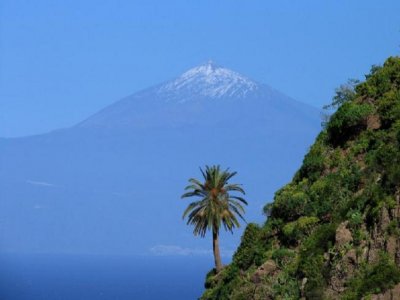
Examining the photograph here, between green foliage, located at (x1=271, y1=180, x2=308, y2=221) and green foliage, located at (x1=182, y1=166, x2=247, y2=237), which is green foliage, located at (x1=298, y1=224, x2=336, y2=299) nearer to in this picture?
green foliage, located at (x1=271, y1=180, x2=308, y2=221)

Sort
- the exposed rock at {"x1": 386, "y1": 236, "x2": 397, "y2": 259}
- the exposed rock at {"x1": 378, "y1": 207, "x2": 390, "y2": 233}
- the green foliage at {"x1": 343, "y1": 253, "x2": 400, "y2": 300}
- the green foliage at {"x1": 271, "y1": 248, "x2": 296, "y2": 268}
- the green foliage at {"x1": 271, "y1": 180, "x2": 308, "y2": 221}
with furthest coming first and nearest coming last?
the green foliage at {"x1": 271, "y1": 180, "x2": 308, "y2": 221}, the green foliage at {"x1": 271, "y1": 248, "x2": 296, "y2": 268}, the exposed rock at {"x1": 378, "y1": 207, "x2": 390, "y2": 233}, the exposed rock at {"x1": 386, "y1": 236, "x2": 397, "y2": 259}, the green foliage at {"x1": 343, "y1": 253, "x2": 400, "y2": 300}

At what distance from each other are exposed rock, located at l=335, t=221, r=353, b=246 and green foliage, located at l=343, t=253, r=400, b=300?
1876mm

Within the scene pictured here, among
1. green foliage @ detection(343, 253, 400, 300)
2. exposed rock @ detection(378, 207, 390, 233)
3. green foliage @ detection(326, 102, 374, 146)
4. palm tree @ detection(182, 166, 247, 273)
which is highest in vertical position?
palm tree @ detection(182, 166, 247, 273)

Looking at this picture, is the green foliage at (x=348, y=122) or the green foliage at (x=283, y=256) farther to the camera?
the green foliage at (x=348, y=122)

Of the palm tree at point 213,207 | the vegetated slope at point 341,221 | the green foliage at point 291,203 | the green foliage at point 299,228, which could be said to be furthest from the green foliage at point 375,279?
the palm tree at point 213,207

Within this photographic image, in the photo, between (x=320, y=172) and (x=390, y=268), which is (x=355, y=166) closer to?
(x=320, y=172)

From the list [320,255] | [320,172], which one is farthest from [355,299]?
[320,172]

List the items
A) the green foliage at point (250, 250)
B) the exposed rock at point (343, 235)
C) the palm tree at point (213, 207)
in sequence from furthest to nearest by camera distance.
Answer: the palm tree at point (213, 207)
the green foliage at point (250, 250)
the exposed rock at point (343, 235)

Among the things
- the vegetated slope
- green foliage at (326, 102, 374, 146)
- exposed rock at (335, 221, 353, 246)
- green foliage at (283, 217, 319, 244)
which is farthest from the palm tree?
exposed rock at (335, 221, 353, 246)

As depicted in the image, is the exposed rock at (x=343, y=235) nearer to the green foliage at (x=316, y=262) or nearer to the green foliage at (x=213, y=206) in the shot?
the green foliage at (x=316, y=262)

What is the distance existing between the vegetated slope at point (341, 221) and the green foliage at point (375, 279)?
0.11ft

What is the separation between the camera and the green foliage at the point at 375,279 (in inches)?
1448

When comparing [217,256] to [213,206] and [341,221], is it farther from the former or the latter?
[341,221]

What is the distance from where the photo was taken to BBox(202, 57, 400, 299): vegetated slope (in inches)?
1528
